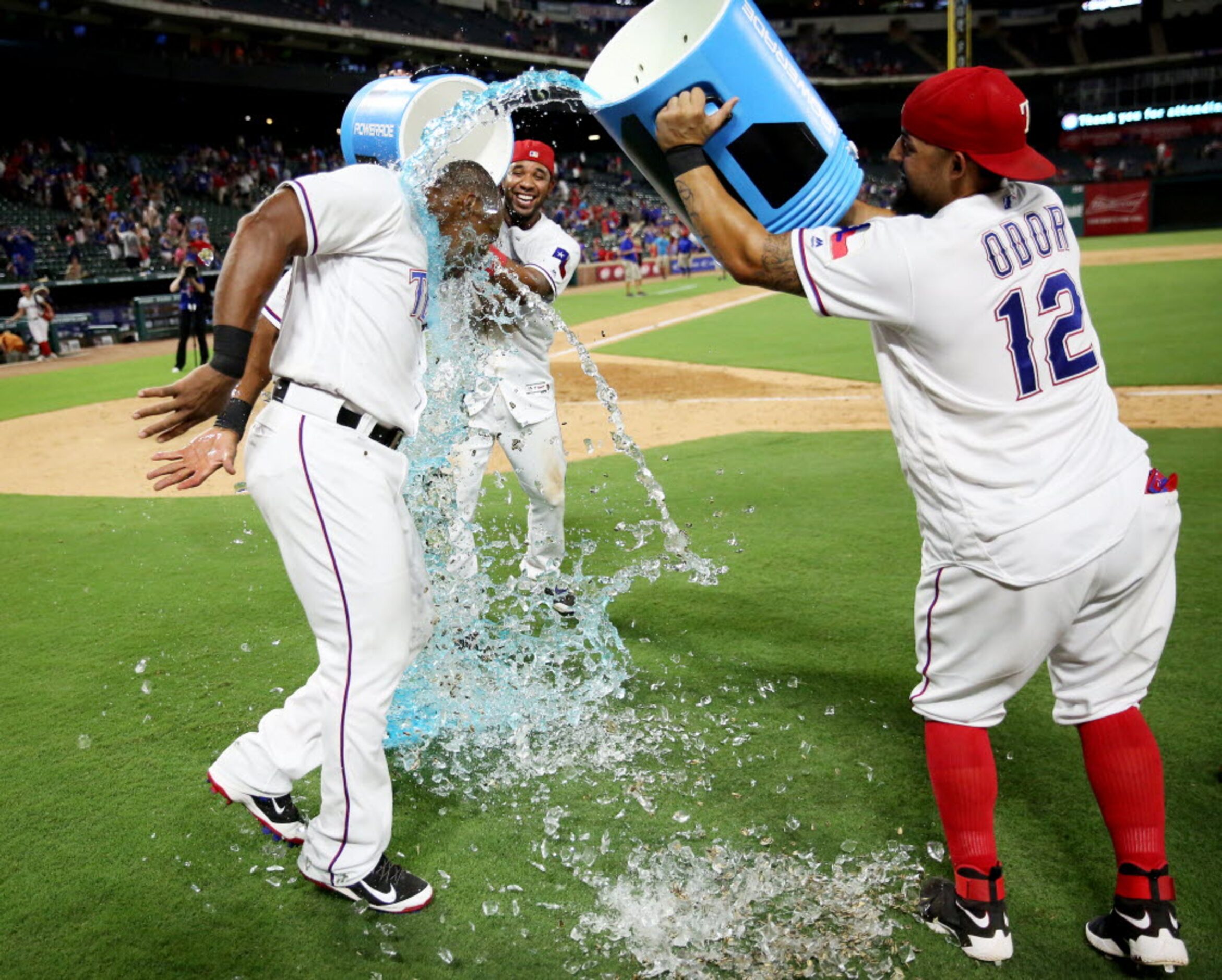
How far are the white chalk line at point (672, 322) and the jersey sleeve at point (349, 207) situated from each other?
1145 cm

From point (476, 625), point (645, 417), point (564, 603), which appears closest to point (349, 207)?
point (476, 625)

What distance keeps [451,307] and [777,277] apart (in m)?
2.10

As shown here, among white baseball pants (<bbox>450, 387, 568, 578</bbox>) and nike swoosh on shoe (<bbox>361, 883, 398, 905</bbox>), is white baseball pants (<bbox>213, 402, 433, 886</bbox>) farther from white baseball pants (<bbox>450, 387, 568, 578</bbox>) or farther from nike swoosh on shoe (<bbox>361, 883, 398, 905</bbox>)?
white baseball pants (<bbox>450, 387, 568, 578</bbox>)

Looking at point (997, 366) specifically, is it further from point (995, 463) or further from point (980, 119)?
point (980, 119)

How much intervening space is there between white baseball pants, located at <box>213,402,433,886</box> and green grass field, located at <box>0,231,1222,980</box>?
272 millimetres

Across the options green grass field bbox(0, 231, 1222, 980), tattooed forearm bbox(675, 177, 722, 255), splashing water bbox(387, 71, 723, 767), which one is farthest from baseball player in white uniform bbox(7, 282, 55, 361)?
tattooed forearm bbox(675, 177, 722, 255)

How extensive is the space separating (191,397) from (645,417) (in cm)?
823

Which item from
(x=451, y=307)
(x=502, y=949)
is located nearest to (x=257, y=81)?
(x=451, y=307)

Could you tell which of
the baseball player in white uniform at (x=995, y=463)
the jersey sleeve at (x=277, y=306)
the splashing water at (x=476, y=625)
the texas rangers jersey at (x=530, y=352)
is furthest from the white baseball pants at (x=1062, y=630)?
the texas rangers jersey at (x=530, y=352)

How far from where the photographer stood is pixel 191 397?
245 cm

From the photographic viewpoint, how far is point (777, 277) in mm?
2436

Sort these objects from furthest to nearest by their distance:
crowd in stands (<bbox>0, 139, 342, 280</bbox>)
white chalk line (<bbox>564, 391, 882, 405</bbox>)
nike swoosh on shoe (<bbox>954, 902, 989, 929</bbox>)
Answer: crowd in stands (<bbox>0, 139, 342, 280</bbox>), white chalk line (<bbox>564, 391, 882, 405</bbox>), nike swoosh on shoe (<bbox>954, 902, 989, 929</bbox>)

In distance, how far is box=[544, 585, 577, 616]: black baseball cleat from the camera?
5.20 metres

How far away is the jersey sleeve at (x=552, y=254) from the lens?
515cm
